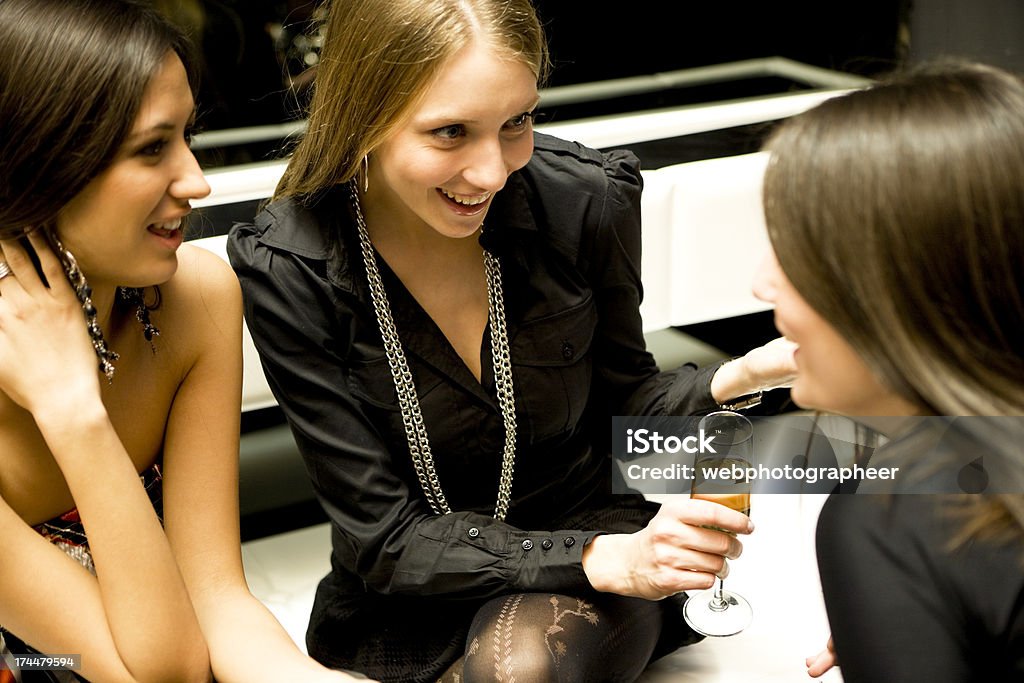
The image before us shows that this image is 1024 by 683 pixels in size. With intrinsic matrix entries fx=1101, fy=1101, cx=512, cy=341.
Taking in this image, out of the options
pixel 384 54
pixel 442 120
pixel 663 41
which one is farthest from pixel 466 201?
pixel 663 41

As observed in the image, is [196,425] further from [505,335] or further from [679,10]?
[679,10]

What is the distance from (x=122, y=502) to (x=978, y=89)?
3.66 ft

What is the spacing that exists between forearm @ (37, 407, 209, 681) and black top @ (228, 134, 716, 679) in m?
0.29

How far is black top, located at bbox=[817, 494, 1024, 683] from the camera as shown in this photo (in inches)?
38.0

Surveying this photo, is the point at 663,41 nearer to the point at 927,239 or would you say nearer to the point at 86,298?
the point at 86,298

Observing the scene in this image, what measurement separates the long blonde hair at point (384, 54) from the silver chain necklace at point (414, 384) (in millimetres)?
123

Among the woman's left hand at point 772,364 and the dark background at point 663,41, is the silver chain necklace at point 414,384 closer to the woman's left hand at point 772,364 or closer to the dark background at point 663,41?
the woman's left hand at point 772,364

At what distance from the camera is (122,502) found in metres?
1.43

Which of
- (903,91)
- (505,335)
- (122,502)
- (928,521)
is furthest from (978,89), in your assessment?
(122,502)

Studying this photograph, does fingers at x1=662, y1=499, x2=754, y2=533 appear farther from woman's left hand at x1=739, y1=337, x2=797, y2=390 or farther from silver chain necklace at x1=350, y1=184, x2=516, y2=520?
silver chain necklace at x1=350, y1=184, x2=516, y2=520

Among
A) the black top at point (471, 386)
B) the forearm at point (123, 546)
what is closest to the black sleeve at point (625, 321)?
the black top at point (471, 386)

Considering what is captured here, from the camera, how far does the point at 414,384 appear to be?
1.70 meters

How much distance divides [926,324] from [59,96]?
1.01 m

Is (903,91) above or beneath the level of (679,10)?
above
